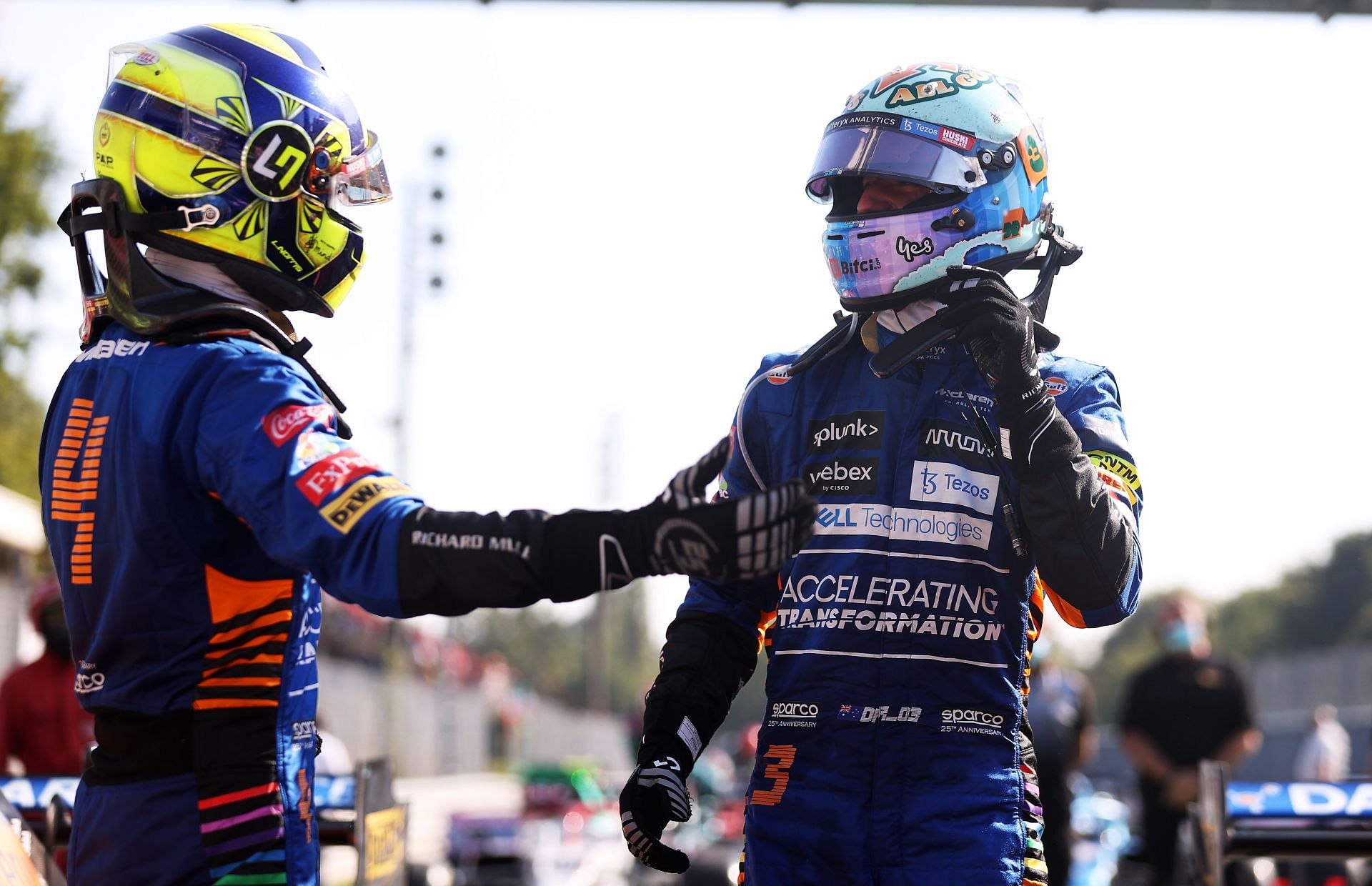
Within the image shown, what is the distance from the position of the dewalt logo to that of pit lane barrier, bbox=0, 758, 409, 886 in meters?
0.75

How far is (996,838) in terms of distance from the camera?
3.09m

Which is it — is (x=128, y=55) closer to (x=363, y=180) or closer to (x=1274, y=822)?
(x=363, y=180)

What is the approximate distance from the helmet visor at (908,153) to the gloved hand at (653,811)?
4.69ft

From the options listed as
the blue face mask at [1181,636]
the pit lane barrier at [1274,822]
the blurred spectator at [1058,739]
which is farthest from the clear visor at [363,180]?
the blue face mask at [1181,636]

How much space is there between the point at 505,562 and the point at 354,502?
0.87 feet

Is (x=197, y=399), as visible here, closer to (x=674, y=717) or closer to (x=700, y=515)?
(x=700, y=515)

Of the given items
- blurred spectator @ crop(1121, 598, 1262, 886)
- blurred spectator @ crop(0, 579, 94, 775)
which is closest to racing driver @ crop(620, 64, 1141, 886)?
blurred spectator @ crop(0, 579, 94, 775)

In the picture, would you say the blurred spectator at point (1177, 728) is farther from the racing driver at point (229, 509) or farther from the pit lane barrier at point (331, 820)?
the racing driver at point (229, 509)

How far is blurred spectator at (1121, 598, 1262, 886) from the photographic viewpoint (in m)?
8.54

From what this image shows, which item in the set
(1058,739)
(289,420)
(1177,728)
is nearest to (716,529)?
(289,420)

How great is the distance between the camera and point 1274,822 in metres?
4.23

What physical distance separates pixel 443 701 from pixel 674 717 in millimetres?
38180

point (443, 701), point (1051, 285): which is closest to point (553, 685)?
point (443, 701)

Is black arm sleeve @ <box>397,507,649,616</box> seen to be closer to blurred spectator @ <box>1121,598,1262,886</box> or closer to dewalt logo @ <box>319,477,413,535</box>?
dewalt logo @ <box>319,477,413,535</box>
